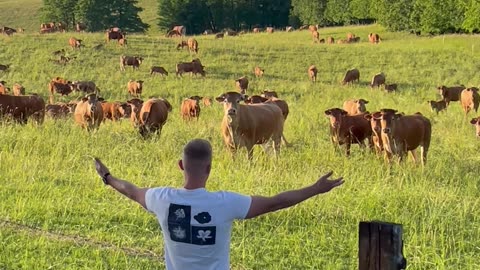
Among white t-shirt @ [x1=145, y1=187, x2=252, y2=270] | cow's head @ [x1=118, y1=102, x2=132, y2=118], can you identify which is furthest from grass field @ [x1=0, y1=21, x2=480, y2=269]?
white t-shirt @ [x1=145, y1=187, x2=252, y2=270]

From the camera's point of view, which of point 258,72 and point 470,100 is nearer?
point 470,100

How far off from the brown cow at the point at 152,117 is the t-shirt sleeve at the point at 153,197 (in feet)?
37.4

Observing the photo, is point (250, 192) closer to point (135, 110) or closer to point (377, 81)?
point (135, 110)

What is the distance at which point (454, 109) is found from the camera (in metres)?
23.4

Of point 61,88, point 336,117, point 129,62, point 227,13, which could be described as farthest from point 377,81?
point 227,13

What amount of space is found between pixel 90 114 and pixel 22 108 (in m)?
1.65

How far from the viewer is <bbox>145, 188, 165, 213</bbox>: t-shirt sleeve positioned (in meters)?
3.96

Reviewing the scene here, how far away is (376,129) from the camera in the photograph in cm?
1208

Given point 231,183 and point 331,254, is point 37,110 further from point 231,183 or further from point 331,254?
point 331,254

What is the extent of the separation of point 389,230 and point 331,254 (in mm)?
3177

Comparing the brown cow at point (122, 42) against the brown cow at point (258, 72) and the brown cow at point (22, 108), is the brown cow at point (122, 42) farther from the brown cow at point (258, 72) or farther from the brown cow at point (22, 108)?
the brown cow at point (22, 108)

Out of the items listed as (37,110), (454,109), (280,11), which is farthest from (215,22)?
(37,110)

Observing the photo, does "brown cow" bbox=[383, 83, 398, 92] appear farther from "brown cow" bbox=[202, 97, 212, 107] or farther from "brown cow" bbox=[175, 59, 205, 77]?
"brown cow" bbox=[175, 59, 205, 77]

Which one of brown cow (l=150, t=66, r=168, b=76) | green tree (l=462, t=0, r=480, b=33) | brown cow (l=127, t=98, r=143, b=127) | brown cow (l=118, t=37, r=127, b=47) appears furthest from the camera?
green tree (l=462, t=0, r=480, b=33)
